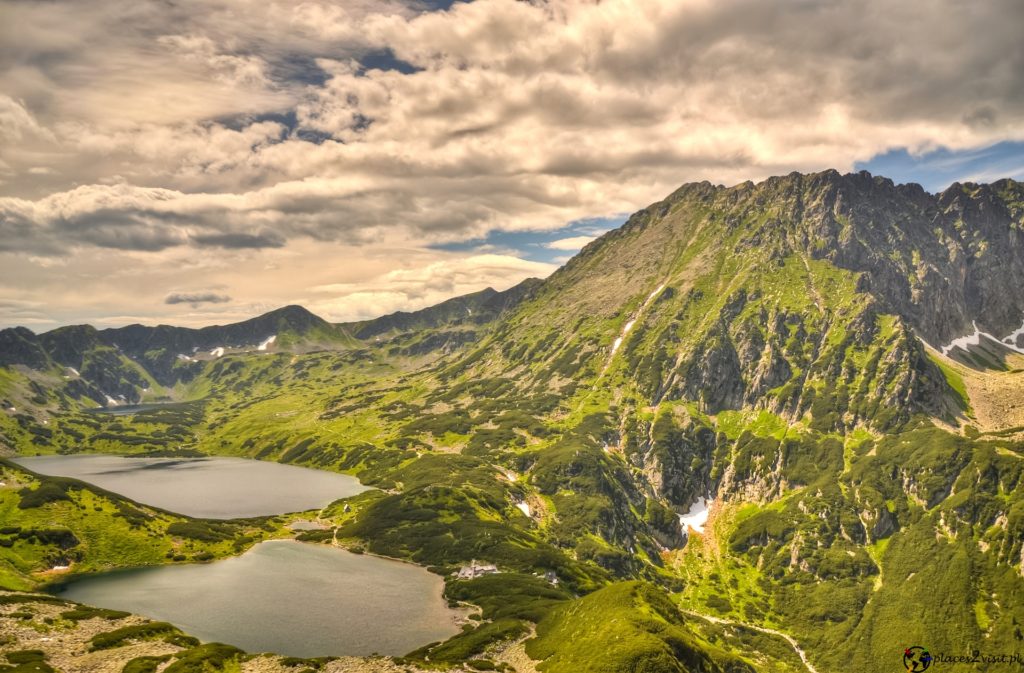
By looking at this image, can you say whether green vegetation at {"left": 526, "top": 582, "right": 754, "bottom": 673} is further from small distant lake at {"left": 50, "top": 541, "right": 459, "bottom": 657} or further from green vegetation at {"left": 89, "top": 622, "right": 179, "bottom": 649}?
green vegetation at {"left": 89, "top": 622, "right": 179, "bottom": 649}

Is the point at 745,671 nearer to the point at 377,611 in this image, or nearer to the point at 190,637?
the point at 377,611

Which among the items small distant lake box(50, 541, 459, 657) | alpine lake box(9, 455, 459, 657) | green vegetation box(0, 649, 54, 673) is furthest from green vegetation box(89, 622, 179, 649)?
alpine lake box(9, 455, 459, 657)

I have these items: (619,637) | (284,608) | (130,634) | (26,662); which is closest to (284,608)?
(284,608)

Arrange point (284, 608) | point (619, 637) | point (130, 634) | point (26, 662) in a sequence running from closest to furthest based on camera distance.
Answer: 1. point (26, 662)
2. point (130, 634)
3. point (619, 637)
4. point (284, 608)

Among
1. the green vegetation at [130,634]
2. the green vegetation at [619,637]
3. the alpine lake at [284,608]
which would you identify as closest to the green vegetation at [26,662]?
the green vegetation at [130,634]

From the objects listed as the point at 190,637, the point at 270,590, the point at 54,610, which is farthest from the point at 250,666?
the point at 270,590

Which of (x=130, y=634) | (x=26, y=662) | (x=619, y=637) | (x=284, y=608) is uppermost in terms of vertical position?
(x=26, y=662)

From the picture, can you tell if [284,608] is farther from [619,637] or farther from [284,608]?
[619,637]

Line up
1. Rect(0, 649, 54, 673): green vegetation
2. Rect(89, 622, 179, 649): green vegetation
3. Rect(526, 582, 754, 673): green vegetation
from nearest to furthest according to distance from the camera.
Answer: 1. Rect(0, 649, 54, 673): green vegetation
2. Rect(89, 622, 179, 649): green vegetation
3. Rect(526, 582, 754, 673): green vegetation

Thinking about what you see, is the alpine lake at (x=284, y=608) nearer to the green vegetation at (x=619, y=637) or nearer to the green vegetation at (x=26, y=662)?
the green vegetation at (x=619, y=637)
